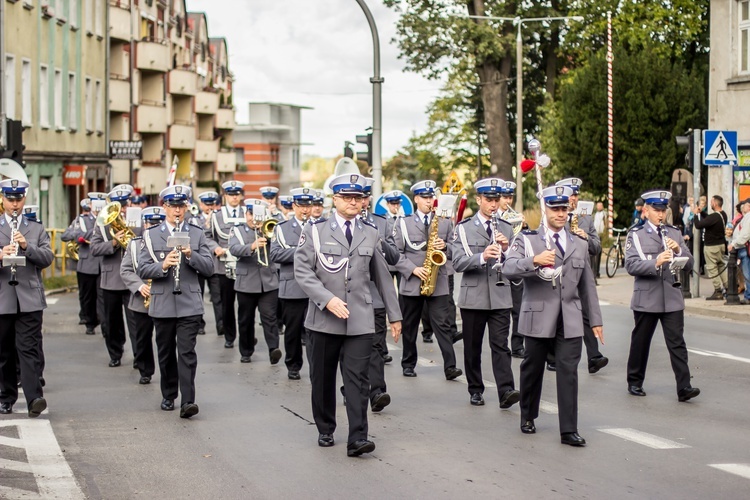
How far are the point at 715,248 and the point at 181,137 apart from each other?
59.1 meters

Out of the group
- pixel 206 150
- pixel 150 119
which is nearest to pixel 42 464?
pixel 150 119

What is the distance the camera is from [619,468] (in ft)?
32.0

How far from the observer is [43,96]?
46.1 m

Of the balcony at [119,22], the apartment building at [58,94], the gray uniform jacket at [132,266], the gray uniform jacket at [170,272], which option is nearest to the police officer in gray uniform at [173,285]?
the gray uniform jacket at [170,272]

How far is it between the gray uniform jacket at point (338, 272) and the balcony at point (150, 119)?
5959cm

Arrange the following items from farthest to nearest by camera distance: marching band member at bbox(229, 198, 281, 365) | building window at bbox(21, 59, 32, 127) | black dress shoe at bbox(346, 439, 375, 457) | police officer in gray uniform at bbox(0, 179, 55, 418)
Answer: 1. building window at bbox(21, 59, 32, 127)
2. marching band member at bbox(229, 198, 281, 365)
3. police officer in gray uniform at bbox(0, 179, 55, 418)
4. black dress shoe at bbox(346, 439, 375, 457)

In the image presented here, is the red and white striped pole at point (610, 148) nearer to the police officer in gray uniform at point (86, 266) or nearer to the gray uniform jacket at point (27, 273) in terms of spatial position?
the police officer in gray uniform at point (86, 266)

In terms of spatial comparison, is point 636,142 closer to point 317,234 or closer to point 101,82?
point 101,82

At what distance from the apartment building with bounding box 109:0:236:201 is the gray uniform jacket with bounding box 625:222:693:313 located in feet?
159

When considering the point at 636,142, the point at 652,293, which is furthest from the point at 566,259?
the point at 636,142

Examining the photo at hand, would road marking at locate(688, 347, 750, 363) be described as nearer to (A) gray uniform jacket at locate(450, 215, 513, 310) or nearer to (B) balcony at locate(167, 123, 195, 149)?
(A) gray uniform jacket at locate(450, 215, 513, 310)

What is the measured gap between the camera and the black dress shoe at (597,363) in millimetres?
15062

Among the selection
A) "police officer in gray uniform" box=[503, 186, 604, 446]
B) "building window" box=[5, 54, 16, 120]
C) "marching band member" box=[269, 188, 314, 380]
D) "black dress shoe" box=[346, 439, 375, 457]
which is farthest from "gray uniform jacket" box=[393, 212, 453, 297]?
"building window" box=[5, 54, 16, 120]

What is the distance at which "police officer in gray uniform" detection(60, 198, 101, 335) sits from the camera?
2000cm
